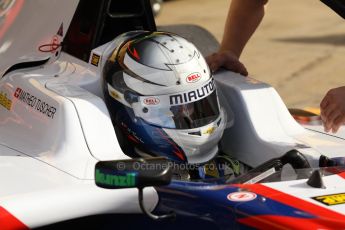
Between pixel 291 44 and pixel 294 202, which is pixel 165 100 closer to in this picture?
pixel 294 202

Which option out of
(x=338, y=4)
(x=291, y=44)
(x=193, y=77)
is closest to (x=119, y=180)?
(x=193, y=77)

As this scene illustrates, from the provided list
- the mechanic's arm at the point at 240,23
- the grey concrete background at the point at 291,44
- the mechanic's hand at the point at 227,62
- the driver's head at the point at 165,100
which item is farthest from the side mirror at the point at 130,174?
the grey concrete background at the point at 291,44

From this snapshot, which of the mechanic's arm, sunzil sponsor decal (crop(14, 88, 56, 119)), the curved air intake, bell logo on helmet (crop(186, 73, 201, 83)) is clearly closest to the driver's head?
bell logo on helmet (crop(186, 73, 201, 83))

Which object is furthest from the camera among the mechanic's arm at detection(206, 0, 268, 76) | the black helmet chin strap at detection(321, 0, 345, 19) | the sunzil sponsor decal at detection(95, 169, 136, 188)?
the mechanic's arm at detection(206, 0, 268, 76)

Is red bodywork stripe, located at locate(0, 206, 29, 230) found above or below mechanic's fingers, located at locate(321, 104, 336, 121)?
below

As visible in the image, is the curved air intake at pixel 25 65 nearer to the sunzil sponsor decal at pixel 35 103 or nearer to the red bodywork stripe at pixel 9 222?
the sunzil sponsor decal at pixel 35 103

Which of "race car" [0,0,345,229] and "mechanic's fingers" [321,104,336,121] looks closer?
"race car" [0,0,345,229]

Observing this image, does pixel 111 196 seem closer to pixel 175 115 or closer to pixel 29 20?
pixel 175 115

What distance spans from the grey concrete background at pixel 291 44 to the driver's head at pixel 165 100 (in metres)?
3.28

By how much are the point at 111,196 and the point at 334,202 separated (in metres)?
0.71

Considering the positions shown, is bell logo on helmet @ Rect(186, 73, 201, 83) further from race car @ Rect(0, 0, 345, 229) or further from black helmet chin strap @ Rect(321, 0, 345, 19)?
black helmet chin strap @ Rect(321, 0, 345, 19)

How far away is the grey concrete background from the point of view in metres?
7.06

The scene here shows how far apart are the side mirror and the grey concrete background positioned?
3981mm

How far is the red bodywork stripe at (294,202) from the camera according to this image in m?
2.44
